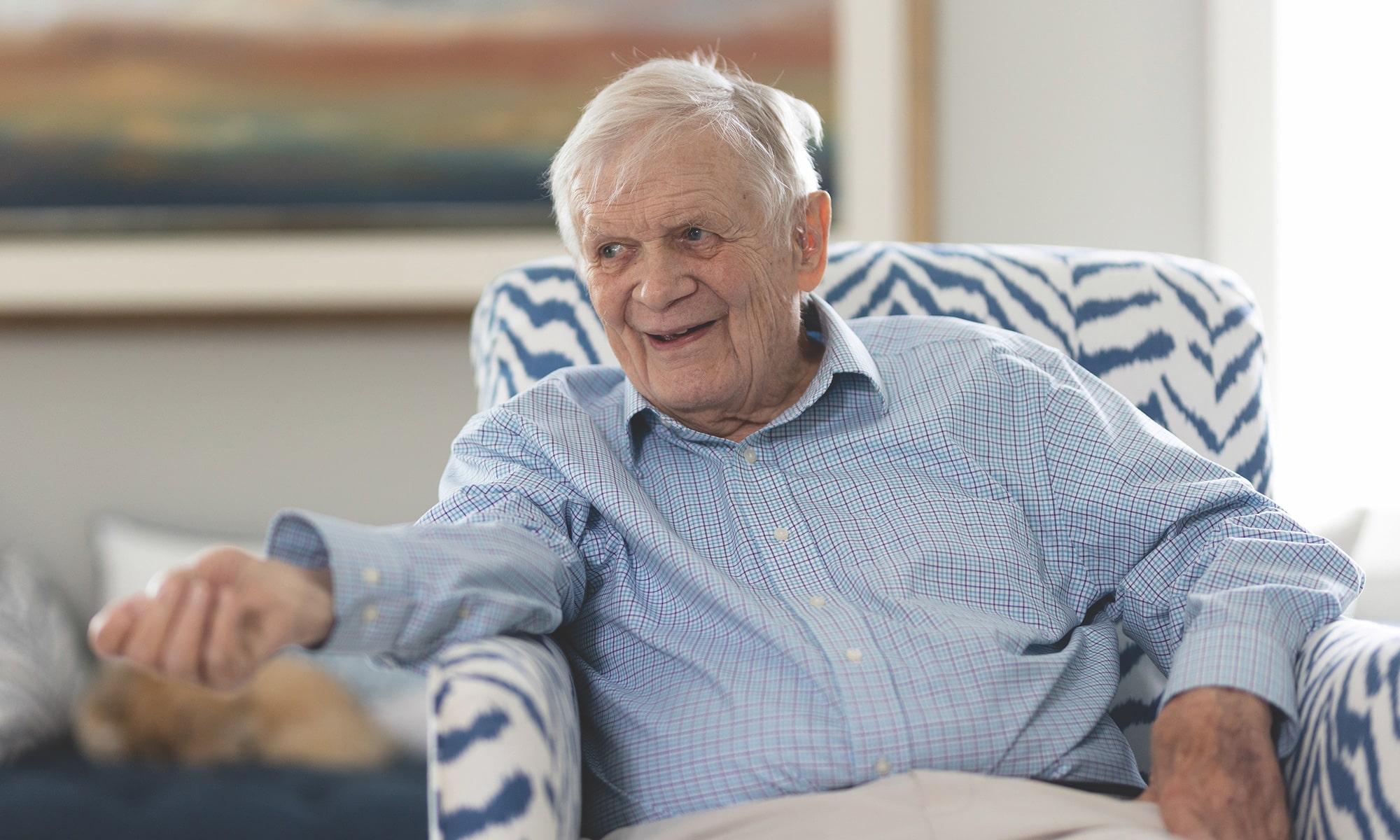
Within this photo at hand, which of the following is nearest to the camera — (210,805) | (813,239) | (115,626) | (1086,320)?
(115,626)

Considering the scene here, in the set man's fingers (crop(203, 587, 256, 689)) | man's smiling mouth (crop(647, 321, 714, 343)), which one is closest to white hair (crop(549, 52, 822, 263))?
man's smiling mouth (crop(647, 321, 714, 343))

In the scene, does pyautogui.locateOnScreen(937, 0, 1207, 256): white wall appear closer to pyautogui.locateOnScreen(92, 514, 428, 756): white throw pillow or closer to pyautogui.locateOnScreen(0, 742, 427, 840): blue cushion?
pyautogui.locateOnScreen(92, 514, 428, 756): white throw pillow

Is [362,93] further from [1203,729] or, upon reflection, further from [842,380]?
[1203,729]

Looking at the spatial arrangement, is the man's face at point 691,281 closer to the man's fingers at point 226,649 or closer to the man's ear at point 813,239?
the man's ear at point 813,239

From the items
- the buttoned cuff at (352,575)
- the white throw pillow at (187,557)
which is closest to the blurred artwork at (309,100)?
the white throw pillow at (187,557)

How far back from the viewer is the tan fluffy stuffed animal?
208 cm

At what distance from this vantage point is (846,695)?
105cm

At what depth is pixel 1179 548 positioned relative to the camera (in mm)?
1163

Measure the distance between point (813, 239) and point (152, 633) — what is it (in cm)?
83

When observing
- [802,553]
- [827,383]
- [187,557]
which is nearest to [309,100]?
[187,557]

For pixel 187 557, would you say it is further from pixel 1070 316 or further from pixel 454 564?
pixel 1070 316

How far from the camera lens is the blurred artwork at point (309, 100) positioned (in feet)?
6.97

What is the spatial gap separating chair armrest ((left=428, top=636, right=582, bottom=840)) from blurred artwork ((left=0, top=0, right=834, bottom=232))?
136 centimetres

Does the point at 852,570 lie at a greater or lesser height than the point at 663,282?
lesser
